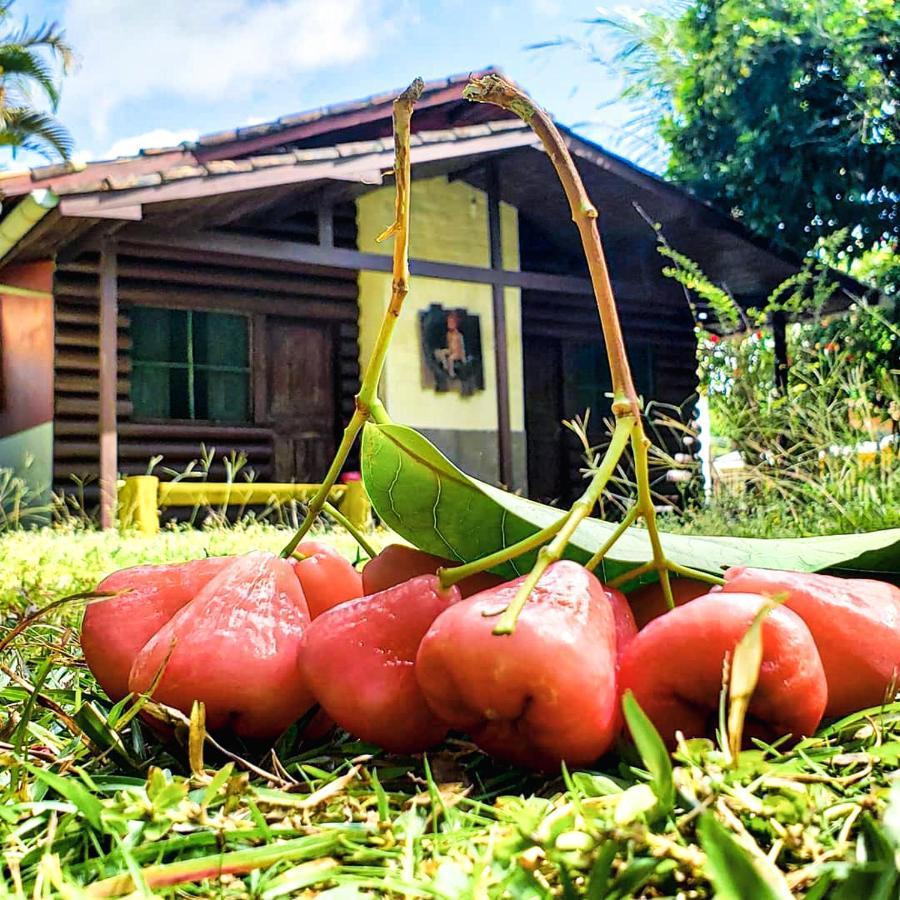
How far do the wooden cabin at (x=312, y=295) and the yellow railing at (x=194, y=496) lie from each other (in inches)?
11.1

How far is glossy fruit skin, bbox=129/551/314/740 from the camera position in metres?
0.72

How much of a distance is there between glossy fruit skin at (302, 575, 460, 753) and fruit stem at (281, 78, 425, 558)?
9 centimetres

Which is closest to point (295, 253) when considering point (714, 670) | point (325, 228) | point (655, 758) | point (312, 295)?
point (325, 228)

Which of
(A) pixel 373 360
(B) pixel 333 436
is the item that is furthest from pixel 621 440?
(B) pixel 333 436

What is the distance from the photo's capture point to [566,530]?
65cm

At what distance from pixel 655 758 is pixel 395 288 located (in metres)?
0.46

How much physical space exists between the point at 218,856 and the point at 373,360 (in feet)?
1.34

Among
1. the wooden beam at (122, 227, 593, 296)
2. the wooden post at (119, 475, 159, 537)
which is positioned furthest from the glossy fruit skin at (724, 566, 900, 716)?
the wooden beam at (122, 227, 593, 296)

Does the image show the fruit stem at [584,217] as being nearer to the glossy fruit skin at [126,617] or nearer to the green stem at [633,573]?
the green stem at [633,573]

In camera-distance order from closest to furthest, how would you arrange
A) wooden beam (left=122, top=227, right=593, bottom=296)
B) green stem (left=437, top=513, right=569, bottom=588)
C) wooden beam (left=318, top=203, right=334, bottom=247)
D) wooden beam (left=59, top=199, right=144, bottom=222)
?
green stem (left=437, top=513, right=569, bottom=588), wooden beam (left=59, top=199, right=144, bottom=222), wooden beam (left=122, top=227, right=593, bottom=296), wooden beam (left=318, top=203, right=334, bottom=247)

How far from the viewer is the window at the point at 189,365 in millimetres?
8955

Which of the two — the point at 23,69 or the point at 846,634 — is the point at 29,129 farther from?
the point at 846,634

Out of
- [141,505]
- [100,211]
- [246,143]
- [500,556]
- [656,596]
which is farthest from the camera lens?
[246,143]

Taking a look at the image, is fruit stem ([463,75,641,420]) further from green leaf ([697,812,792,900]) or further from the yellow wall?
the yellow wall
